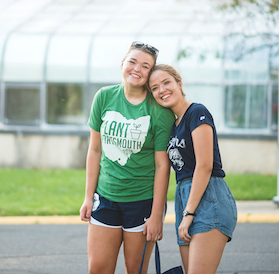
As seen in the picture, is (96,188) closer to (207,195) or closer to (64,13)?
(207,195)

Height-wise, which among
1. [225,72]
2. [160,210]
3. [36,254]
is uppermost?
[225,72]

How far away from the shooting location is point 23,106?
Answer: 43.1 ft

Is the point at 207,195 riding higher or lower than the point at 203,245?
higher

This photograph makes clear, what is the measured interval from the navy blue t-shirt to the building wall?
9.63m

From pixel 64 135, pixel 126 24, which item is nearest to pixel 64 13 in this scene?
pixel 126 24

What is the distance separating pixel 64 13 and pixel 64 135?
172 inches

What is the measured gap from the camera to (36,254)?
526 centimetres

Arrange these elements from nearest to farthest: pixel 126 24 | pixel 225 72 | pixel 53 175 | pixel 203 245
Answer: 1. pixel 203 245
2. pixel 53 175
3. pixel 225 72
4. pixel 126 24

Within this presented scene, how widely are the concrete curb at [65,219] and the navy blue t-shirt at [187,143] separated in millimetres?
4401

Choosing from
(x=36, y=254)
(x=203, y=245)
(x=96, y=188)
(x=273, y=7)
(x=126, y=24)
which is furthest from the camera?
(x=126, y=24)

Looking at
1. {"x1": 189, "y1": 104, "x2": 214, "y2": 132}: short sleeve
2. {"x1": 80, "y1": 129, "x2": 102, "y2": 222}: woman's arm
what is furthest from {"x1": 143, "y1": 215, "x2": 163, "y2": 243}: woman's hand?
{"x1": 189, "y1": 104, "x2": 214, "y2": 132}: short sleeve

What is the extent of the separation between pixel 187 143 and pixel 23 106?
37.0ft

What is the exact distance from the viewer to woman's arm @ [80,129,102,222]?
2.99 m

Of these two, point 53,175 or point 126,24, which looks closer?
point 53,175
